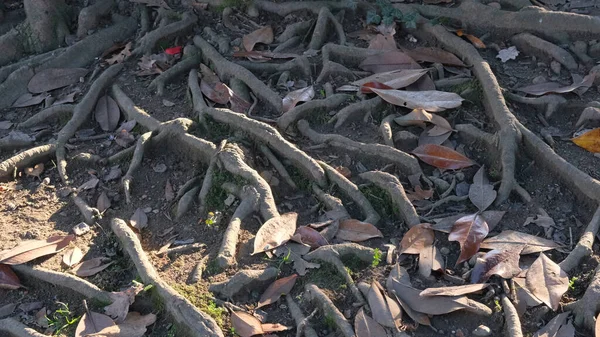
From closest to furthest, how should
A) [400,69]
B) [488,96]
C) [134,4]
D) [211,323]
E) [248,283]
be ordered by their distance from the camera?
[211,323], [248,283], [488,96], [400,69], [134,4]

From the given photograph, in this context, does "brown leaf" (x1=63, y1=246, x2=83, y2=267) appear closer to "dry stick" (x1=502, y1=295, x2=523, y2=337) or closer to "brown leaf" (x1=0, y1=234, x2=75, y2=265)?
"brown leaf" (x1=0, y1=234, x2=75, y2=265)

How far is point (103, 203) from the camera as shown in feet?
14.1

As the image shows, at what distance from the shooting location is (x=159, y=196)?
434cm

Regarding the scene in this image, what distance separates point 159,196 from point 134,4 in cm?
228

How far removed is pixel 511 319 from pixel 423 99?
1.79 meters

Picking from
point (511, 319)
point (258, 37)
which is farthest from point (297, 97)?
point (511, 319)

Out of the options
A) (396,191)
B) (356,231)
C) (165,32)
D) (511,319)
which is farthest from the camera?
(165,32)

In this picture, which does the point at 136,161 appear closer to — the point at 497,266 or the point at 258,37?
the point at 258,37

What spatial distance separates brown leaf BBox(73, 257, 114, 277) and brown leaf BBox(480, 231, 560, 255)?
6.90ft

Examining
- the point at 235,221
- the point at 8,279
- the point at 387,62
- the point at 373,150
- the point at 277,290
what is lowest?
the point at 8,279

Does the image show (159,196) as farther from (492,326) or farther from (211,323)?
(492,326)

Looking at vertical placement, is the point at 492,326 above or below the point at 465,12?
below

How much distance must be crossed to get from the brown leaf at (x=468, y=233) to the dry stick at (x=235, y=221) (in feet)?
3.73

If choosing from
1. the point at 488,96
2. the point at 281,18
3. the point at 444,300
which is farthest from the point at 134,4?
the point at 444,300
